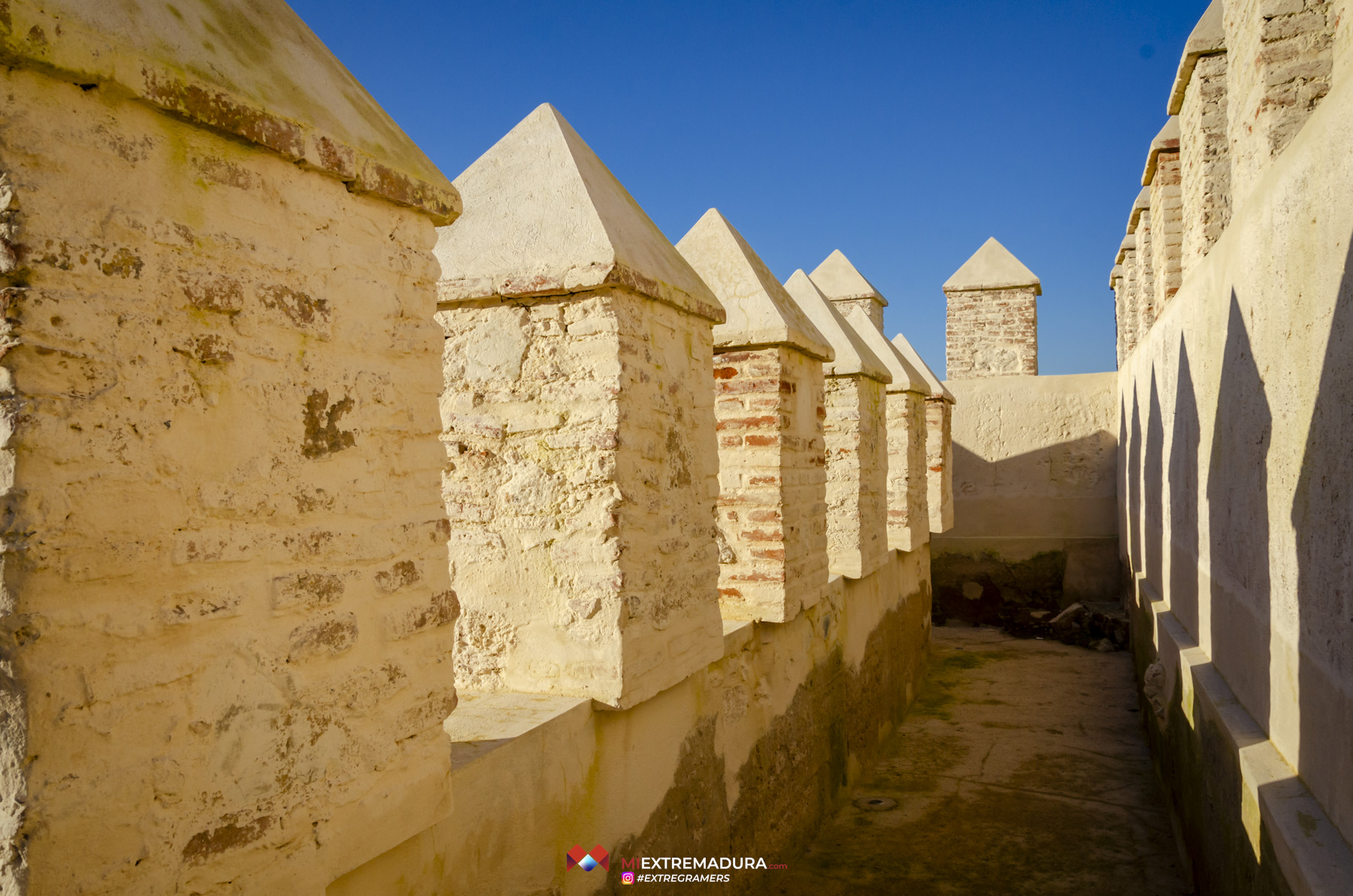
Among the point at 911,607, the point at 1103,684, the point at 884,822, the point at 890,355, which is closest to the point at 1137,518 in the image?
the point at 1103,684

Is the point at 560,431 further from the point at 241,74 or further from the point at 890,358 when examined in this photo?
the point at 890,358

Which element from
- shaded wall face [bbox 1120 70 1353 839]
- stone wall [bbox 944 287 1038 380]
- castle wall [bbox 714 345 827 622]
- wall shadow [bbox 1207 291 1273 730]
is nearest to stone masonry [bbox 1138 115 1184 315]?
shaded wall face [bbox 1120 70 1353 839]

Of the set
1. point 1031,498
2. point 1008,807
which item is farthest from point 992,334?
point 1008,807

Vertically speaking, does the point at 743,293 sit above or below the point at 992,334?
below

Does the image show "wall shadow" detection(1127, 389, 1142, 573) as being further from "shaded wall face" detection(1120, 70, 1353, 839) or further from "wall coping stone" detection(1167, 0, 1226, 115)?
"shaded wall face" detection(1120, 70, 1353, 839)

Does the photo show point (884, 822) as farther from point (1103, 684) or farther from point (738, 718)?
point (1103, 684)

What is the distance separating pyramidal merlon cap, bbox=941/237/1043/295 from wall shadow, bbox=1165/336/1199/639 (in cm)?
956

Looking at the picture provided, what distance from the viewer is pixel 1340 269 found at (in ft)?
8.20

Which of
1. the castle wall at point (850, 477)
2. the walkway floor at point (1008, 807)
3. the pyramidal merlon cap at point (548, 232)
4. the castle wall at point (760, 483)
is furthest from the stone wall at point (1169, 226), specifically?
the pyramidal merlon cap at point (548, 232)

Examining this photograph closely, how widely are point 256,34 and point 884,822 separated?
475 cm

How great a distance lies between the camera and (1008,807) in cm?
542

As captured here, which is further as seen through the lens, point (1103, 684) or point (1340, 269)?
point (1103, 684)

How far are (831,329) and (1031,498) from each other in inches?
312

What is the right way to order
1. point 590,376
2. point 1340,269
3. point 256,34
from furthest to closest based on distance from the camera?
point 590,376, point 1340,269, point 256,34
